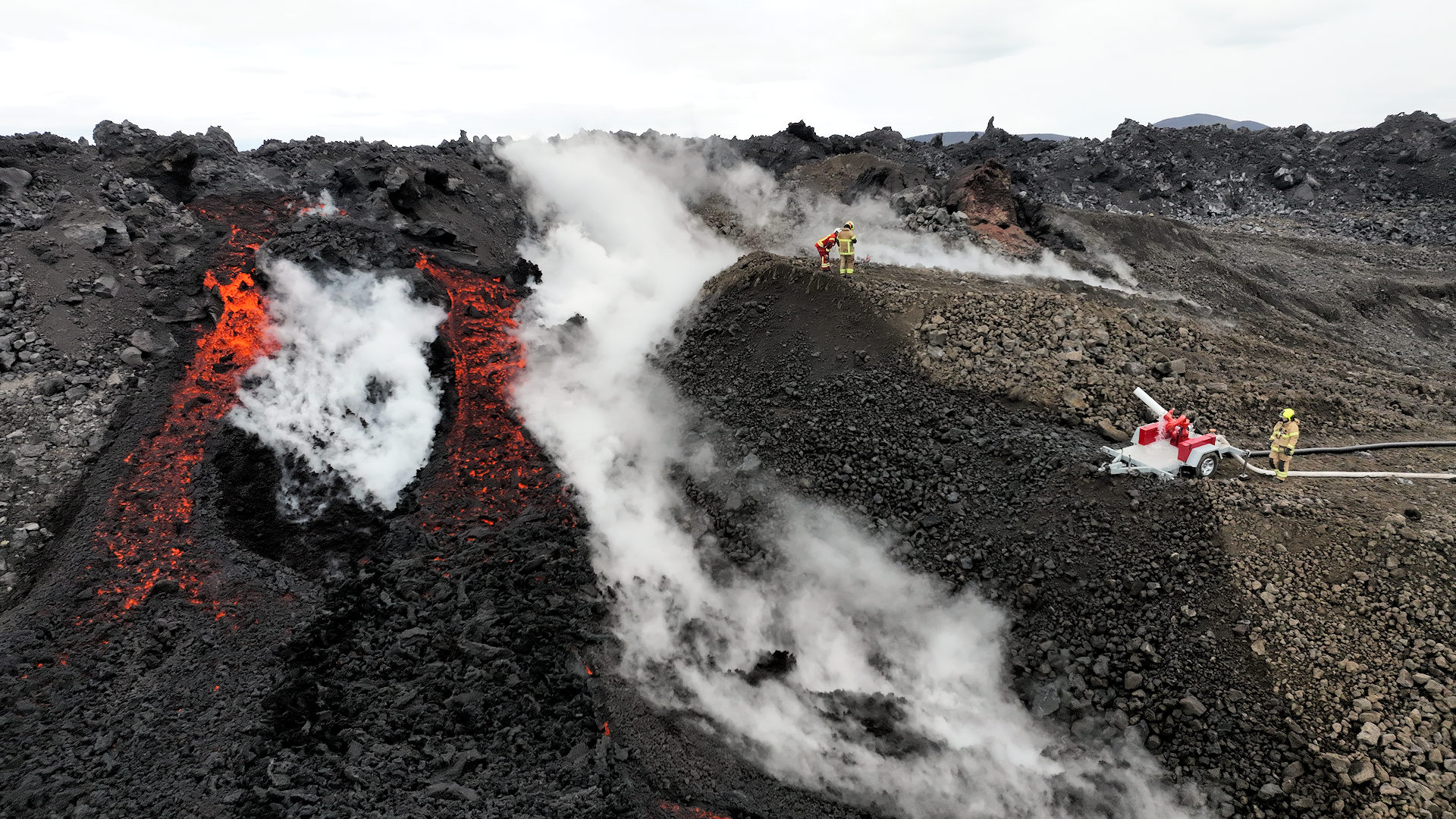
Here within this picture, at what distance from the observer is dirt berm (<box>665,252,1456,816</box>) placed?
19.8 feet

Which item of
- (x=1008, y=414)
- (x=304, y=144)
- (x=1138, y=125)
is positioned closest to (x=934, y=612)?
(x=1008, y=414)

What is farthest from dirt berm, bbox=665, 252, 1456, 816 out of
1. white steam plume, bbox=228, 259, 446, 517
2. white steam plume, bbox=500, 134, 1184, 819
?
white steam plume, bbox=228, 259, 446, 517

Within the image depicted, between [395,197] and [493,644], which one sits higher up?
[395,197]

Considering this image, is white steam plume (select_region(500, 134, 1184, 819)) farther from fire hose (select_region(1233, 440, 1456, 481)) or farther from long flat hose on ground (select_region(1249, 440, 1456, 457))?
long flat hose on ground (select_region(1249, 440, 1456, 457))

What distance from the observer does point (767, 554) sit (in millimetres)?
9195

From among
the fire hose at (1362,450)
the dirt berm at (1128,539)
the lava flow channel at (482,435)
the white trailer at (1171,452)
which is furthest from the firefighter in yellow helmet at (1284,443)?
the lava flow channel at (482,435)

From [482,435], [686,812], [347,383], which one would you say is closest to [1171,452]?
[686,812]

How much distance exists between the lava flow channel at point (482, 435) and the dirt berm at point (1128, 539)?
3.05m

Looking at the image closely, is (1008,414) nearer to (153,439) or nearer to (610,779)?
(610,779)

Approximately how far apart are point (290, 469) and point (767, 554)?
7.17 m

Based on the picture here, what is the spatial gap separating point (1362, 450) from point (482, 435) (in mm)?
12738

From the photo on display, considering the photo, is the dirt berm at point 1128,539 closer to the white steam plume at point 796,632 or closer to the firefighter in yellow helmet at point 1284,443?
the firefighter in yellow helmet at point 1284,443

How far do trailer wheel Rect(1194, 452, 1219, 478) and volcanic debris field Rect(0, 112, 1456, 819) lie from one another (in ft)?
0.87

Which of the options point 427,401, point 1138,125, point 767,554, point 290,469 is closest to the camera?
point 767,554
